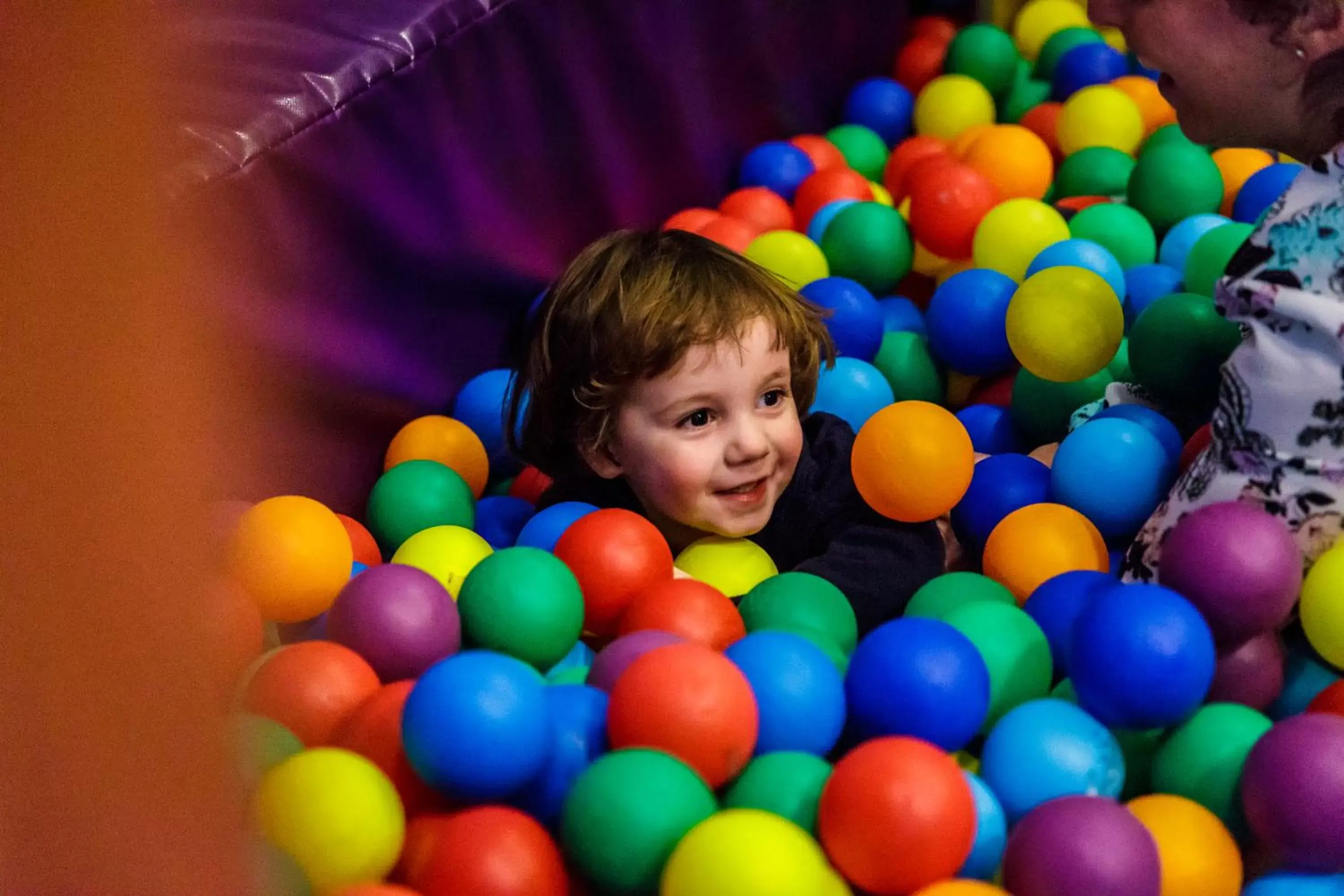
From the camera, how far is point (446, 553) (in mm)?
1256

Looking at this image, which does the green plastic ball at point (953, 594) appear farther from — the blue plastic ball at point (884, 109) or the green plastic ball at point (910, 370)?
the blue plastic ball at point (884, 109)

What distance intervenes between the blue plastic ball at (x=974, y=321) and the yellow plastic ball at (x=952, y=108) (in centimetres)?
68

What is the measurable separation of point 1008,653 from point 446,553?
1.64 feet

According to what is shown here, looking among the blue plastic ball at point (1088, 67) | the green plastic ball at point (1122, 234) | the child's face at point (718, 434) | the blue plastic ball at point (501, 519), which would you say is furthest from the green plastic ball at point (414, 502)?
the blue plastic ball at point (1088, 67)

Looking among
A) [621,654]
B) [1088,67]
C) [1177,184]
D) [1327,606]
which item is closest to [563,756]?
[621,654]

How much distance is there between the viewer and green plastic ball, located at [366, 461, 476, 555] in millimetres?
1402

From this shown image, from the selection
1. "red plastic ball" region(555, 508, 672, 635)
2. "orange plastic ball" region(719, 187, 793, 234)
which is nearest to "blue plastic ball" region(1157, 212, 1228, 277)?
"orange plastic ball" region(719, 187, 793, 234)

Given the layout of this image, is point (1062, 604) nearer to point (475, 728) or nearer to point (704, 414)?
point (704, 414)

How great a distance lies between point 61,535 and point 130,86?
153 mm

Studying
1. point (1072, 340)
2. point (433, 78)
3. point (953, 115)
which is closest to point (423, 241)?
point (433, 78)

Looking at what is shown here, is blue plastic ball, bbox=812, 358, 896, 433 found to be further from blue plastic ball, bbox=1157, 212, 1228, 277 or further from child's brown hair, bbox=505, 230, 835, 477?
blue plastic ball, bbox=1157, 212, 1228, 277

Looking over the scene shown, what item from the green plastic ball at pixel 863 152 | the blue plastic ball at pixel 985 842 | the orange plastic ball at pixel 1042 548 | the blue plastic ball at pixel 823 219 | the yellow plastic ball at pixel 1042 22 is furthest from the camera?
the yellow plastic ball at pixel 1042 22

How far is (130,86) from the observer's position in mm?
448

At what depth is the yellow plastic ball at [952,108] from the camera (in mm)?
2221
